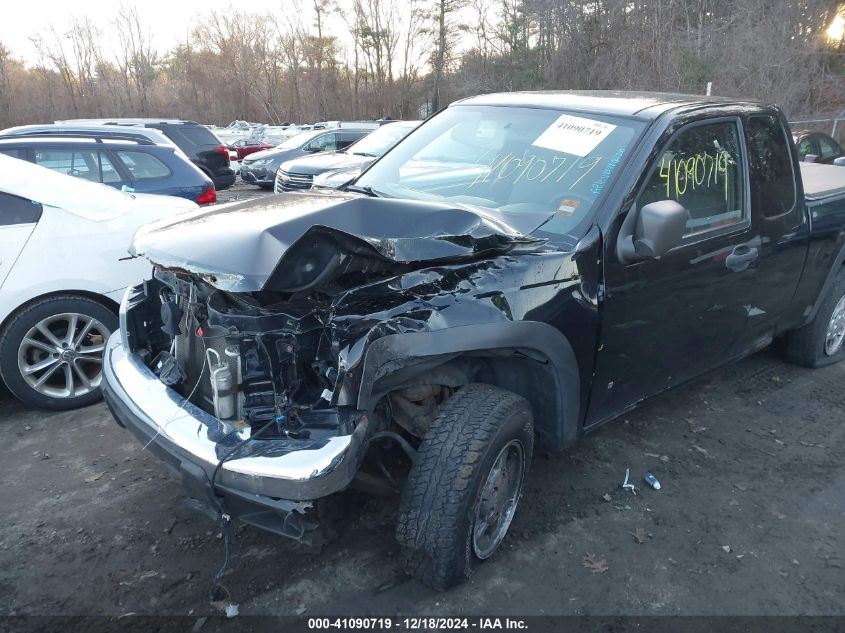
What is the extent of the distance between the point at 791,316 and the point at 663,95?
76.1 inches

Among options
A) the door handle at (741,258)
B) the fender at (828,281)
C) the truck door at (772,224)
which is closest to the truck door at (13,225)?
the door handle at (741,258)

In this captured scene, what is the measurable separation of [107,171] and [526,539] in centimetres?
627

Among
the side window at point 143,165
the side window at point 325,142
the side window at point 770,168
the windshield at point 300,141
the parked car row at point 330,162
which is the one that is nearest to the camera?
the side window at point 770,168

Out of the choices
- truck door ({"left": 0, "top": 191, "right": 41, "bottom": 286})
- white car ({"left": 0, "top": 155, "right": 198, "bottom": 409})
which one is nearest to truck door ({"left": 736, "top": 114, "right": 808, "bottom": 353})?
white car ({"left": 0, "top": 155, "right": 198, "bottom": 409})

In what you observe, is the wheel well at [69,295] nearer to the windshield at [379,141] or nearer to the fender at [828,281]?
the fender at [828,281]

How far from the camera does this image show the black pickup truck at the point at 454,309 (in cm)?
242

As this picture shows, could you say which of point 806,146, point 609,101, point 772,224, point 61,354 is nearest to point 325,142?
point 806,146

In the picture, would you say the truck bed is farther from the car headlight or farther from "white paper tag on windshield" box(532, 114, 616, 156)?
the car headlight

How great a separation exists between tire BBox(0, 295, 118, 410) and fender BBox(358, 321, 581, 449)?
250 cm

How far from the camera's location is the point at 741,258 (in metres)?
3.72

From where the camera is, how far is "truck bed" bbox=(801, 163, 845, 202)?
465 centimetres

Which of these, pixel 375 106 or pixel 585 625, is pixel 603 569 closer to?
pixel 585 625

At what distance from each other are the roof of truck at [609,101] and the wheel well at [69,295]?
9.07ft

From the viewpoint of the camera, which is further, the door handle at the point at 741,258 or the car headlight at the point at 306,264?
the door handle at the point at 741,258
